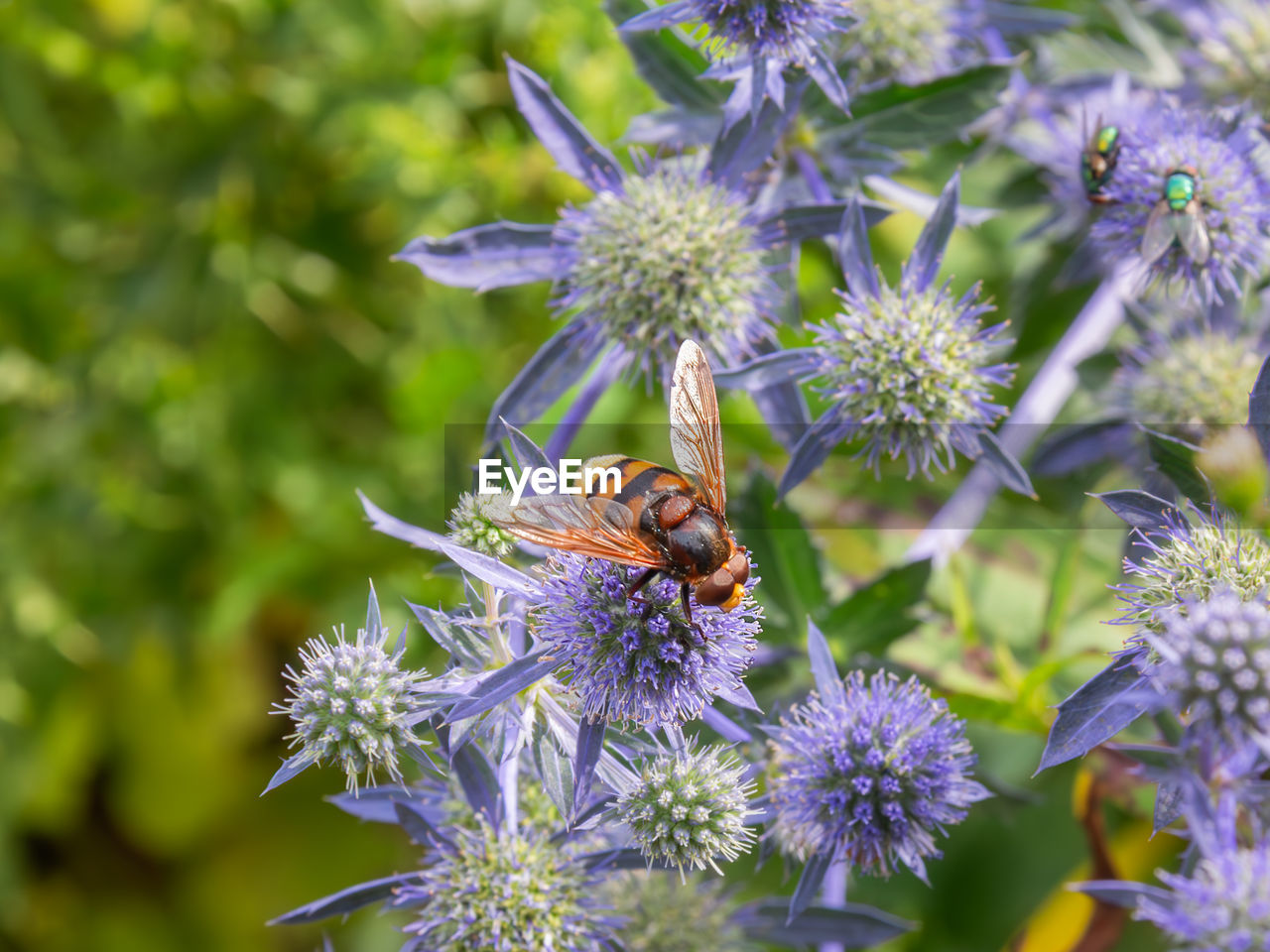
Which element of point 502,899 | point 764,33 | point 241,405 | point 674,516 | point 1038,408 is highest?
point 764,33

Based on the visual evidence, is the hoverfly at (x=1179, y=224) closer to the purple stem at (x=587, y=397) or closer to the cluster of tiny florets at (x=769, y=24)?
the cluster of tiny florets at (x=769, y=24)

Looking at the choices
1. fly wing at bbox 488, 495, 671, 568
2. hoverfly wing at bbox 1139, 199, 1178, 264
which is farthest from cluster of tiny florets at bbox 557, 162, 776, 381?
hoverfly wing at bbox 1139, 199, 1178, 264

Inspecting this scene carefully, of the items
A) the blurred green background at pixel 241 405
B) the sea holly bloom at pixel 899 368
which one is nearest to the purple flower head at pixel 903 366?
the sea holly bloom at pixel 899 368

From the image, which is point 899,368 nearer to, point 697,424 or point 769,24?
point 697,424

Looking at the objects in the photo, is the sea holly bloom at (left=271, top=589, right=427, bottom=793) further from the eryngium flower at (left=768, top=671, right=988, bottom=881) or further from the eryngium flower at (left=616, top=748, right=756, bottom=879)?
the eryngium flower at (left=768, top=671, right=988, bottom=881)

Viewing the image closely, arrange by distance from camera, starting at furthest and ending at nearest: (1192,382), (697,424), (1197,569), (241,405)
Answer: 1. (241,405)
2. (1192,382)
3. (697,424)
4. (1197,569)

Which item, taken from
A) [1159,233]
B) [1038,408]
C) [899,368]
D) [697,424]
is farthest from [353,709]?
[1038,408]
